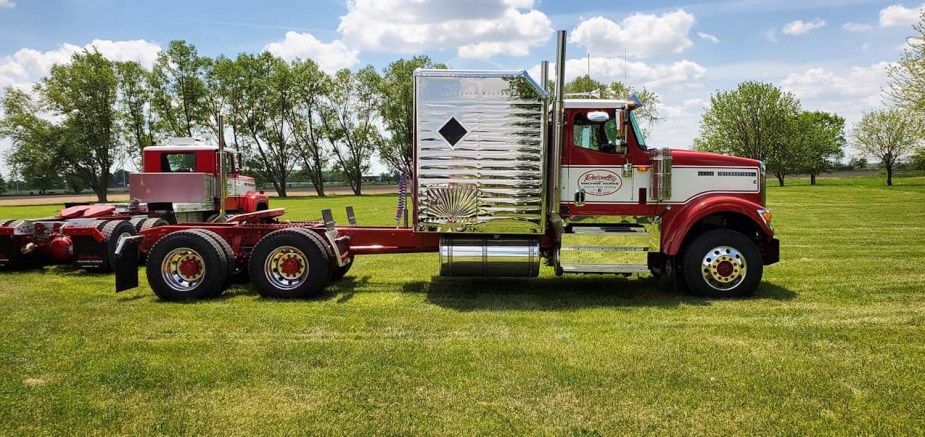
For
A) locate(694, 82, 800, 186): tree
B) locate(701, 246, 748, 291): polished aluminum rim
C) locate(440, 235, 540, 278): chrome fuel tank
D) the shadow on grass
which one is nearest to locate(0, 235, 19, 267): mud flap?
the shadow on grass

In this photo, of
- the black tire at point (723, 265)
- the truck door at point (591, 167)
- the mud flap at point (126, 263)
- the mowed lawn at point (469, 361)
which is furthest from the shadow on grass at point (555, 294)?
the mud flap at point (126, 263)

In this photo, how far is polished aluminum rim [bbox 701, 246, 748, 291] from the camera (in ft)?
25.9

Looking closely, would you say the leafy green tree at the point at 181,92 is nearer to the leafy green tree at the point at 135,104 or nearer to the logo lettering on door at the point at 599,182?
the leafy green tree at the point at 135,104

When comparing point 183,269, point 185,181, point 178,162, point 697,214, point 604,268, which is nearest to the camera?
point 697,214

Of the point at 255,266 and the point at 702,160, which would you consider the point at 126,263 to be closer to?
the point at 255,266

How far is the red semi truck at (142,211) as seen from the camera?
10.2 m

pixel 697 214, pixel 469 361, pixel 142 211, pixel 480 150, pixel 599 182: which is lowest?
pixel 469 361

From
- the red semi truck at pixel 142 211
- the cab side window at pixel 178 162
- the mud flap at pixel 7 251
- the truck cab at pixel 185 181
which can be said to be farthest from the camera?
the cab side window at pixel 178 162

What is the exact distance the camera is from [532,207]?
307 inches

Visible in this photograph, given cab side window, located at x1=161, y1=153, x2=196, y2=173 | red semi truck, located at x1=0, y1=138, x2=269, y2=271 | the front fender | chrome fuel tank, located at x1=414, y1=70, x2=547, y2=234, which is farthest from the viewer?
cab side window, located at x1=161, y1=153, x2=196, y2=173

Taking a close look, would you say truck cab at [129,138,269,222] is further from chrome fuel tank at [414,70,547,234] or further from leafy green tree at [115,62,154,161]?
leafy green tree at [115,62,154,161]

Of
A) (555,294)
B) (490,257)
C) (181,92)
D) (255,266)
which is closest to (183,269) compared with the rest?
(255,266)

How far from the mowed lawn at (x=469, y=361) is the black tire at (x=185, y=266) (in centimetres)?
28

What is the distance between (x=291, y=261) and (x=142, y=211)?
7128 mm
